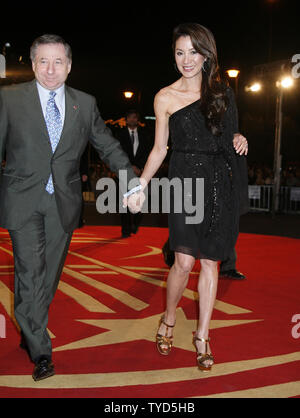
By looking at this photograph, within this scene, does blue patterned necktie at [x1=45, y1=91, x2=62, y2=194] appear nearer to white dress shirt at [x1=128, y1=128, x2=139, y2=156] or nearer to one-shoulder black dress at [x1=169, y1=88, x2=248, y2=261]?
one-shoulder black dress at [x1=169, y1=88, x2=248, y2=261]

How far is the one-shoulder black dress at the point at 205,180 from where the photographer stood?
3.59m

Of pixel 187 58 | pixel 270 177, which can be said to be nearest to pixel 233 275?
pixel 187 58

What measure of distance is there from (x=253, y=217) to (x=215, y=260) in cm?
1222

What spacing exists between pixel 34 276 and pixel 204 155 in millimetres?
1271

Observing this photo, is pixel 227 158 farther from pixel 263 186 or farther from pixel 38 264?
pixel 263 186

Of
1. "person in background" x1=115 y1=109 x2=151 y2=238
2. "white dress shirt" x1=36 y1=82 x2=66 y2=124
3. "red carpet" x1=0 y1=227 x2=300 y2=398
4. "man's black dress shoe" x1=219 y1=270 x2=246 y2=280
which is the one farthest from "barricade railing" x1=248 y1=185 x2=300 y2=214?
"white dress shirt" x1=36 y1=82 x2=66 y2=124

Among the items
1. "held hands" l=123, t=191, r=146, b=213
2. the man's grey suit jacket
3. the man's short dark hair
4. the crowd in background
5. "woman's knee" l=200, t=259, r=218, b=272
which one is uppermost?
the man's short dark hair

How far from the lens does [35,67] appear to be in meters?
3.32

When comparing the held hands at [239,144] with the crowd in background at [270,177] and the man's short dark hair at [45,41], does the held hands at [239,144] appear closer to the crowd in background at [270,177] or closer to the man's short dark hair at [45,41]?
the man's short dark hair at [45,41]

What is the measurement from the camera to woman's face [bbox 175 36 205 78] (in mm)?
3586

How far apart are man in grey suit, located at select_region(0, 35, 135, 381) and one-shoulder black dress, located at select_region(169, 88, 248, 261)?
24.4 inches

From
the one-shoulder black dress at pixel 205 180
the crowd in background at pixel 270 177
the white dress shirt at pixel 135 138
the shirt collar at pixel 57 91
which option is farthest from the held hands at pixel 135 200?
the crowd in background at pixel 270 177

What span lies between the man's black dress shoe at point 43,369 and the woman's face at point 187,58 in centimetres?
194
